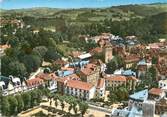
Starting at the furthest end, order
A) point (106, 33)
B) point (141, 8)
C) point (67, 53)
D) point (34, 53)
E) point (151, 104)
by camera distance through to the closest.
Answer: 1. point (141, 8)
2. point (106, 33)
3. point (67, 53)
4. point (34, 53)
5. point (151, 104)

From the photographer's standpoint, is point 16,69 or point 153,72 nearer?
point 16,69

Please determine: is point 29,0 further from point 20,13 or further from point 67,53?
point 20,13

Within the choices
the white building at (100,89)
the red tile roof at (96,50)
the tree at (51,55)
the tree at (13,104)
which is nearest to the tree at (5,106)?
the tree at (13,104)

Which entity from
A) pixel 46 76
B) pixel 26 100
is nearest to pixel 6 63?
pixel 46 76

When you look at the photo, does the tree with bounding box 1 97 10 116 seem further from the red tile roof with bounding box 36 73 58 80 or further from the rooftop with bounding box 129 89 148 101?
the rooftop with bounding box 129 89 148 101

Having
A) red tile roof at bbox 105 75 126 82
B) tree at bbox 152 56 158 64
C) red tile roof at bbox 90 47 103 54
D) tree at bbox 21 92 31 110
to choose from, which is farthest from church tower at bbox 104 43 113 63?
tree at bbox 21 92 31 110

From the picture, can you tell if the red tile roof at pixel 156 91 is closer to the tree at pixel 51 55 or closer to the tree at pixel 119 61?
the tree at pixel 119 61

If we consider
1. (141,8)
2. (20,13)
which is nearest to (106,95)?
(20,13)

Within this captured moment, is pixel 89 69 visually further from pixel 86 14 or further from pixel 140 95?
pixel 86 14
